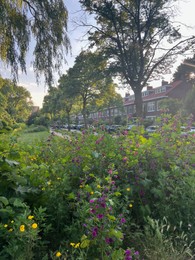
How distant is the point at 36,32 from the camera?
497 centimetres

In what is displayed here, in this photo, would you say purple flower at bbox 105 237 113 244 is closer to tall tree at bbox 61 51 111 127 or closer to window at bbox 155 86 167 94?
tall tree at bbox 61 51 111 127

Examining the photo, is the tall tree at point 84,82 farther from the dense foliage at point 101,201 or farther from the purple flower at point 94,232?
the purple flower at point 94,232

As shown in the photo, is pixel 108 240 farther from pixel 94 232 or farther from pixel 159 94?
pixel 159 94

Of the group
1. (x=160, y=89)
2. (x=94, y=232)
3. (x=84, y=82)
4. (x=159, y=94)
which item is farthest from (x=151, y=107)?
(x=94, y=232)

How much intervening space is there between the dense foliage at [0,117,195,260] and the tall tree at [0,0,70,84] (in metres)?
2.30

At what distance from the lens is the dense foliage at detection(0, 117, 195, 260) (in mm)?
1600

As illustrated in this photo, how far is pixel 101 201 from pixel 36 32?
4492 mm

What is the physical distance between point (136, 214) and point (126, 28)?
18414 millimetres

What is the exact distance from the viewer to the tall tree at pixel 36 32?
4.52 meters

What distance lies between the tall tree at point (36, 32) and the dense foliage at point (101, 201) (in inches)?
90.5

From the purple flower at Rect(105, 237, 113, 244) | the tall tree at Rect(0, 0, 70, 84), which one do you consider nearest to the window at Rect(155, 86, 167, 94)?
the tall tree at Rect(0, 0, 70, 84)

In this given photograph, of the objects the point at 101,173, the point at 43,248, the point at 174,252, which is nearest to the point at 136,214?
the point at 101,173

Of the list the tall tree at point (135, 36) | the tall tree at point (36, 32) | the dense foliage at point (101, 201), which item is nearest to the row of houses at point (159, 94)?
the tall tree at point (135, 36)

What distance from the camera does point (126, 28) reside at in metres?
18.4
